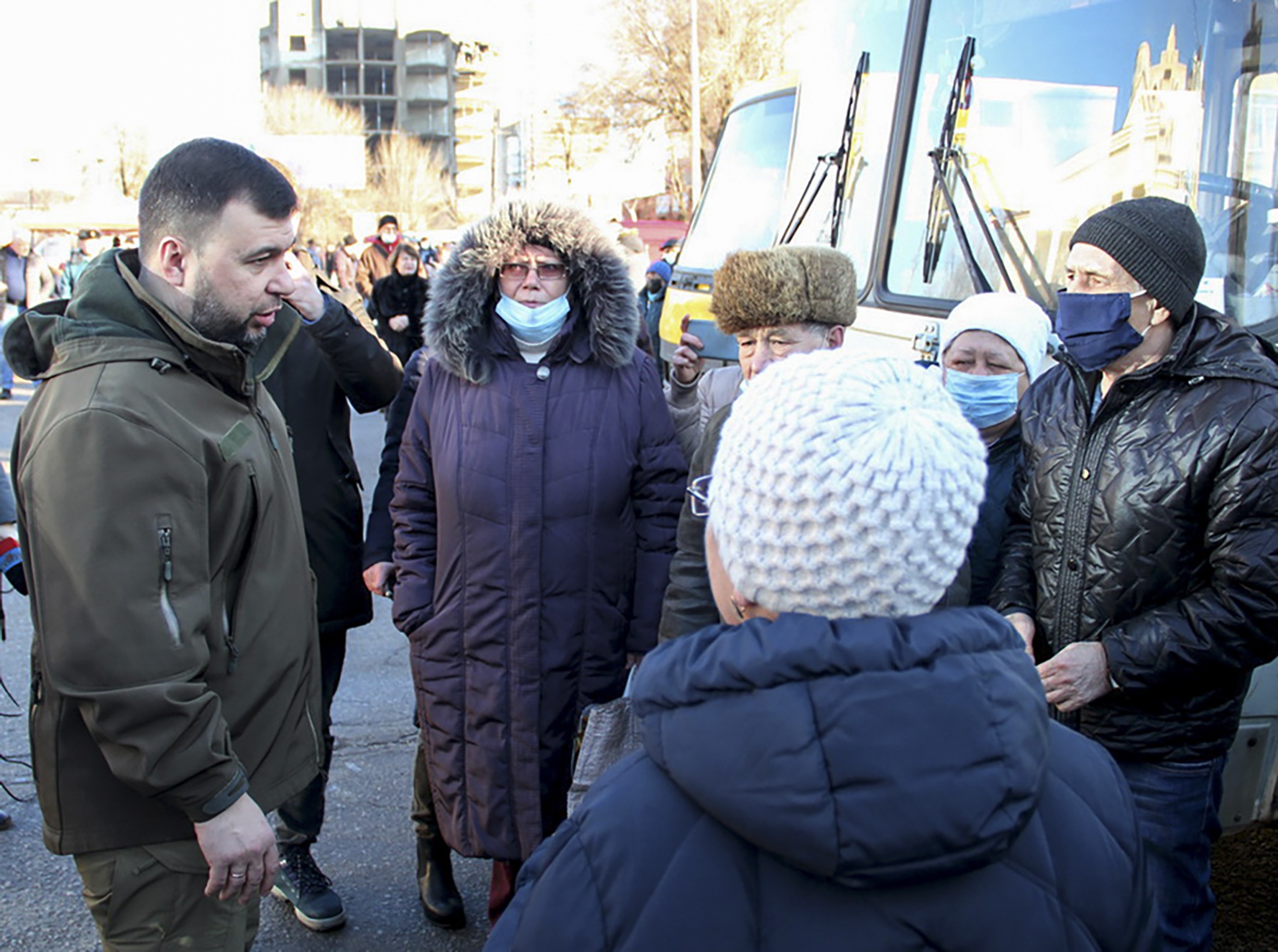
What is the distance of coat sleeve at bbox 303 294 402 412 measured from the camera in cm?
297

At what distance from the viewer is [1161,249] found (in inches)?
90.0

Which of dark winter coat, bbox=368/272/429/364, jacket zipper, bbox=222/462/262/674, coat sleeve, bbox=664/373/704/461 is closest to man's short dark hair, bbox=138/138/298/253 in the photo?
jacket zipper, bbox=222/462/262/674

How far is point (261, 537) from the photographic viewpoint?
2020 millimetres

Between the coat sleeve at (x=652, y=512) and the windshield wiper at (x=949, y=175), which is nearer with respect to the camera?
the coat sleeve at (x=652, y=512)

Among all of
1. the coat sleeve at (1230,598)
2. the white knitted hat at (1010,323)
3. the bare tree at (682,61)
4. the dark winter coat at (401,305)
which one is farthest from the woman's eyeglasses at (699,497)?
the bare tree at (682,61)

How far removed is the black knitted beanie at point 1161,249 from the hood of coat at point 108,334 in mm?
1824

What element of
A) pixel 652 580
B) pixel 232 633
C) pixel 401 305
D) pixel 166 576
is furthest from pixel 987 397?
pixel 401 305

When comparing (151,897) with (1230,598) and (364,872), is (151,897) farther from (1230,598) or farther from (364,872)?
(1230,598)

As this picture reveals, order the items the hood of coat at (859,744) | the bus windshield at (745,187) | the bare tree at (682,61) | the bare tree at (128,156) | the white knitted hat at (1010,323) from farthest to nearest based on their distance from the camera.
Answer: the bare tree at (128,156), the bare tree at (682,61), the bus windshield at (745,187), the white knitted hat at (1010,323), the hood of coat at (859,744)

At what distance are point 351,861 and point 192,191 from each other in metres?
2.36

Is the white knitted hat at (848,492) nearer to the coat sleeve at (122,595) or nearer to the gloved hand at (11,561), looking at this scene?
the coat sleeve at (122,595)

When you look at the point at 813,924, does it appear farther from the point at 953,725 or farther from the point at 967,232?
the point at 967,232

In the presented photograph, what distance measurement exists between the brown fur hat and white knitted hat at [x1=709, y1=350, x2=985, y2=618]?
5.53 ft

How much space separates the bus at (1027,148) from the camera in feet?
9.87
